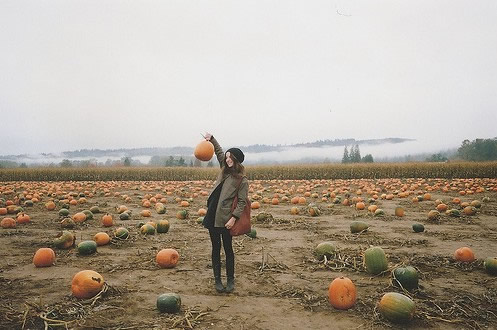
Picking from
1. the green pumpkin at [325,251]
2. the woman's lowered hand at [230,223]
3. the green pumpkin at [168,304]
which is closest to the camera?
the green pumpkin at [168,304]

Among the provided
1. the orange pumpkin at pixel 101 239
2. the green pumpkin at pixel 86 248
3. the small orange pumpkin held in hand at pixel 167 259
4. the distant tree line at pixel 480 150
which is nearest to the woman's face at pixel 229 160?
the small orange pumpkin held in hand at pixel 167 259

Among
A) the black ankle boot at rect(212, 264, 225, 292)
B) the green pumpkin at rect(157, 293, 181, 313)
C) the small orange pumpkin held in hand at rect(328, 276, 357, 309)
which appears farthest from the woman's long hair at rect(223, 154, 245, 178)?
the small orange pumpkin held in hand at rect(328, 276, 357, 309)

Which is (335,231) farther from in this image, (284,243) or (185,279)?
(185,279)

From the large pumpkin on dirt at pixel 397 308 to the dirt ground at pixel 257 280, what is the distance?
10 cm

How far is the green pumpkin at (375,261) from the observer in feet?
17.2

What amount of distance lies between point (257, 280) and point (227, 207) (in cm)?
125

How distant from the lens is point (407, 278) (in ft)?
15.1

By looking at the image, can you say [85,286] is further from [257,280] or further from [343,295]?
[343,295]

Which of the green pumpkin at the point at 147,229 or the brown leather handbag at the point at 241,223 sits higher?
the brown leather handbag at the point at 241,223

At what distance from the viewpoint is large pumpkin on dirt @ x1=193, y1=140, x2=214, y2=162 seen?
5.82 metres

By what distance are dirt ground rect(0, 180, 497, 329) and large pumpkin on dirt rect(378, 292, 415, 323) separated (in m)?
0.10

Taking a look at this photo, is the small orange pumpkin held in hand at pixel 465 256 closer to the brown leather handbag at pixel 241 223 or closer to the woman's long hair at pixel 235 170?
the brown leather handbag at pixel 241 223

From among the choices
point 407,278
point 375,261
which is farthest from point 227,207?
point 407,278

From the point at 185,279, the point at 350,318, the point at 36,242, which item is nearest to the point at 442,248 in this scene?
the point at 350,318
